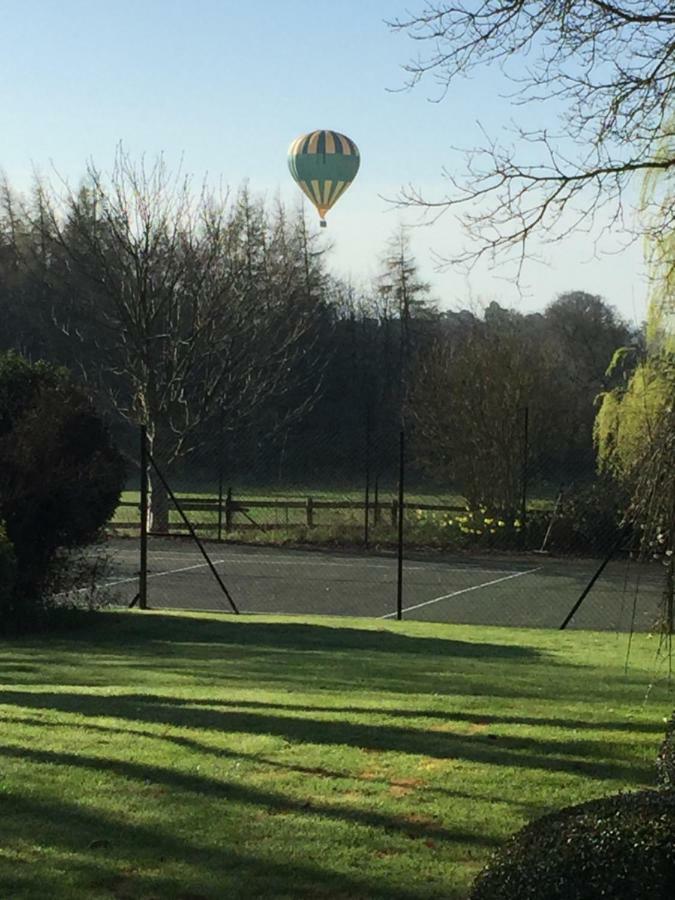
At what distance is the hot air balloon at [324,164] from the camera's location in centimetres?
3899

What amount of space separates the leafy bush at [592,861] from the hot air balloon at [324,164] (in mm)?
37089

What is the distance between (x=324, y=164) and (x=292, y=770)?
3538 centimetres

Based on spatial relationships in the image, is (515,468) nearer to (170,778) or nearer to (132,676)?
(132,676)

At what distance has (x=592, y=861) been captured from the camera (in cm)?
318

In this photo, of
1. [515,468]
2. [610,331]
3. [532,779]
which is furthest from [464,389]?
[532,779]

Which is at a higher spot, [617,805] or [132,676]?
[617,805]

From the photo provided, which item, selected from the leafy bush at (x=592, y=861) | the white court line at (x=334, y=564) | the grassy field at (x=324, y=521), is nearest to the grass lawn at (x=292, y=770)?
the leafy bush at (x=592, y=861)

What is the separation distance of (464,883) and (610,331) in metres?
41.6

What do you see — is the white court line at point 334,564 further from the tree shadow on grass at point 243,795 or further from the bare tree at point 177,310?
the tree shadow on grass at point 243,795

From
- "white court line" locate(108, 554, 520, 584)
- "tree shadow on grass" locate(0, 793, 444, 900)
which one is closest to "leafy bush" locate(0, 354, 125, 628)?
"tree shadow on grass" locate(0, 793, 444, 900)

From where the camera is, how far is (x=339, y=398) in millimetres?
50094

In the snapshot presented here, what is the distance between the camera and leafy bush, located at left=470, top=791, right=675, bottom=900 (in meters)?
3.14

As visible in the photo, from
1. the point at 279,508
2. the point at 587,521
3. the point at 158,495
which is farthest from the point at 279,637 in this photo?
the point at 158,495

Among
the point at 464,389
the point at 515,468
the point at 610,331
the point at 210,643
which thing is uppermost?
the point at 610,331
